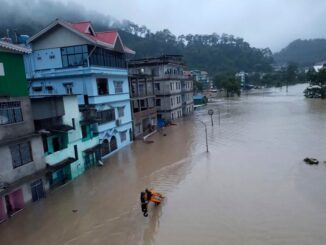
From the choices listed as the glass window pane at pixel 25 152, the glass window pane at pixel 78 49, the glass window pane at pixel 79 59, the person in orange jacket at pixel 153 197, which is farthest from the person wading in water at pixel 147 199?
the glass window pane at pixel 78 49

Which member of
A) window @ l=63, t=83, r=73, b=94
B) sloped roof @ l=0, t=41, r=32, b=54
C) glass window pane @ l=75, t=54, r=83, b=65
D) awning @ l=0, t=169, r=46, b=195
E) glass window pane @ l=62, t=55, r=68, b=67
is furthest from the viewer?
window @ l=63, t=83, r=73, b=94

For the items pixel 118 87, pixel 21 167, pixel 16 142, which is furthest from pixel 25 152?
pixel 118 87

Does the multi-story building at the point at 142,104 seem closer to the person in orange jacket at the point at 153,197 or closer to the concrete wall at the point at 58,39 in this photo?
the concrete wall at the point at 58,39

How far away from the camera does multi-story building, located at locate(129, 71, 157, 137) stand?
36469 mm

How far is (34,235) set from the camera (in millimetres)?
14602

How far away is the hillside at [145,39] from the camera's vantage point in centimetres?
11769

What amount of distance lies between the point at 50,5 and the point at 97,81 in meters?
139

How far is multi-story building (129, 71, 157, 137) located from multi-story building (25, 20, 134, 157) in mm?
6216

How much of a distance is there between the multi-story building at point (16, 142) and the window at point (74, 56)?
9.19 metres

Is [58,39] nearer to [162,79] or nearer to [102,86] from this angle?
[102,86]

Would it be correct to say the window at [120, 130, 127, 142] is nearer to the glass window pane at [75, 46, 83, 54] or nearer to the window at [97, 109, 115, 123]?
the window at [97, 109, 115, 123]

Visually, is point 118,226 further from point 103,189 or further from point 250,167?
point 250,167

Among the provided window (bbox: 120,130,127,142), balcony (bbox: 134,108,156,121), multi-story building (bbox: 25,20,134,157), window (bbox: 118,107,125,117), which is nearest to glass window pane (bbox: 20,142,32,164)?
multi-story building (bbox: 25,20,134,157)

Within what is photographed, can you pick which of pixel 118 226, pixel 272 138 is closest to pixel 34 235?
pixel 118 226
